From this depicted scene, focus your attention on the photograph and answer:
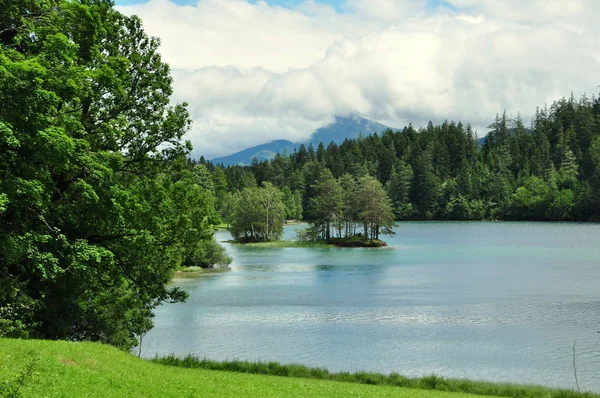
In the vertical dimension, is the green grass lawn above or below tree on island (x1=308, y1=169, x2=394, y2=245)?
below

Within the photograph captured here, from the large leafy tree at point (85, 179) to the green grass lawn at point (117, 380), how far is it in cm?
256

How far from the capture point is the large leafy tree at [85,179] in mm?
17250

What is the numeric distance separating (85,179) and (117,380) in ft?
25.6

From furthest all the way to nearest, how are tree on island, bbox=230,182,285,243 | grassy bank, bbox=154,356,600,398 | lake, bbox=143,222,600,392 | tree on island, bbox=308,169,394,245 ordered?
tree on island, bbox=230,182,285,243, tree on island, bbox=308,169,394,245, lake, bbox=143,222,600,392, grassy bank, bbox=154,356,600,398

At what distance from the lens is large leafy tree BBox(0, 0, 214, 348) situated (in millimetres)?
17250

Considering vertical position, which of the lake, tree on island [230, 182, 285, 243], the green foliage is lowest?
the lake

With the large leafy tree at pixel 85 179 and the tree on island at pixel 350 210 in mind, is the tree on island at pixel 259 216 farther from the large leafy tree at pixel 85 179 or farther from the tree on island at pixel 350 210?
the large leafy tree at pixel 85 179

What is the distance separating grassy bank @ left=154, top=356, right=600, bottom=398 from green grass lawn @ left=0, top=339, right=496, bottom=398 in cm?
213

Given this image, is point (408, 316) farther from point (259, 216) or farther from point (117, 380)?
point (259, 216)

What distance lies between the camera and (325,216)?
368ft

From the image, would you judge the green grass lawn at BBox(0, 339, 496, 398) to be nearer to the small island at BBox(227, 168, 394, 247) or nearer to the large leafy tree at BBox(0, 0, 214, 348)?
the large leafy tree at BBox(0, 0, 214, 348)

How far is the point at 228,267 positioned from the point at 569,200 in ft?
383

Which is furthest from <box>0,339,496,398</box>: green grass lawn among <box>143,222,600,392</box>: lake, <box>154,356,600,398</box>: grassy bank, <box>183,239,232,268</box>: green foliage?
<box>183,239,232,268</box>: green foliage

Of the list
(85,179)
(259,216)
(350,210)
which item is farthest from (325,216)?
(85,179)
